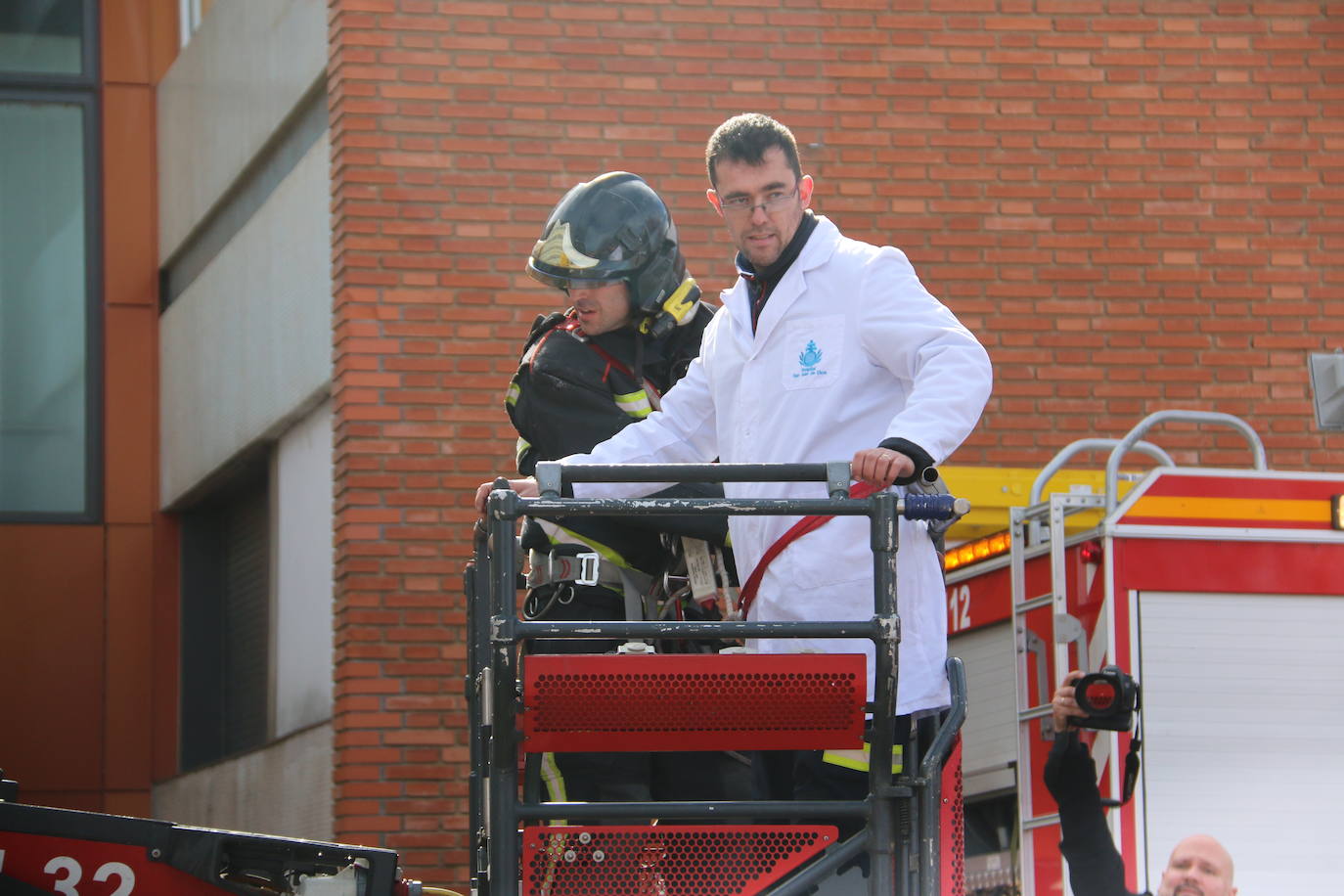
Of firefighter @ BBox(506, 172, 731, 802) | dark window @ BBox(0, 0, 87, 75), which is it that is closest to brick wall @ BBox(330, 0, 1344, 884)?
dark window @ BBox(0, 0, 87, 75)

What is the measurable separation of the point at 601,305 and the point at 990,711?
110 inches

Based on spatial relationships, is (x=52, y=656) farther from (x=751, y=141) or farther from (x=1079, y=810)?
(x=751, y=141)

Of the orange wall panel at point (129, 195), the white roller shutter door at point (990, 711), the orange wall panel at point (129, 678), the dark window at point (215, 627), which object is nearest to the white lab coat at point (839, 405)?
the white roller shutter door at point (990, 711)

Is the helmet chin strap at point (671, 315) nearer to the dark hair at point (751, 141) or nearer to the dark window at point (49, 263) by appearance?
the dark hair at point (751, 141)

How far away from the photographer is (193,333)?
13.4 metres

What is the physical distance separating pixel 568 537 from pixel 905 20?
665cm

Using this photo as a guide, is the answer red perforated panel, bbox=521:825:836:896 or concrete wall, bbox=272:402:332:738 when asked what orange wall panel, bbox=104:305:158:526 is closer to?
concrete wall, bbox=272:402:332:738

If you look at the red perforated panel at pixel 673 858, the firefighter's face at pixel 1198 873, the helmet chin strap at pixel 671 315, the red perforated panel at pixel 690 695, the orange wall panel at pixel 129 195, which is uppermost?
the orange wall panel at pixel 129 195

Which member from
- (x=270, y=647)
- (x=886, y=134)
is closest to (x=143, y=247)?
(x=270, y=647)

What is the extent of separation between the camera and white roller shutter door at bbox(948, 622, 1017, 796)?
21.6 feet

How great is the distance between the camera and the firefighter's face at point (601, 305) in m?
4.52

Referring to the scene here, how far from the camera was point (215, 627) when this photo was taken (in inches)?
548

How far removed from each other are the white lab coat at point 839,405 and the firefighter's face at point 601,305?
0.39 m

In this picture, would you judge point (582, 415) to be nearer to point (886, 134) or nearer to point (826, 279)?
point (826, 279)
